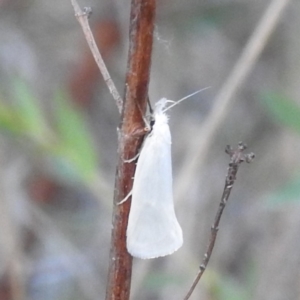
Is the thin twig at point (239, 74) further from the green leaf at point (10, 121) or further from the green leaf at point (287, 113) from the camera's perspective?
the green leaf at point (10, 121)

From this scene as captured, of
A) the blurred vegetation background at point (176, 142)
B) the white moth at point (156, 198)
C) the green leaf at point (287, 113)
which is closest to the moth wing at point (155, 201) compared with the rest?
the white moth at point (156, 198)

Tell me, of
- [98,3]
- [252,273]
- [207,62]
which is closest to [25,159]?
[98,3]

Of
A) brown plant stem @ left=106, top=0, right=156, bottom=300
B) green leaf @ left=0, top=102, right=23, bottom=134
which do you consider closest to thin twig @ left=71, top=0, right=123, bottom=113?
→ brown plant stem @ left=106, top=0, right=156, bottom=300

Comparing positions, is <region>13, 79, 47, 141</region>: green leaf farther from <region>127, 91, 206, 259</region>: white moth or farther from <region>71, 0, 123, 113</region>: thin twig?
<region>71, 0, 123, 113</region>: thin twig

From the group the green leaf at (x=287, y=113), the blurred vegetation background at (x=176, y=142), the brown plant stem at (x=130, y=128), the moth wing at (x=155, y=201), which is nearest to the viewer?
the brown plant stem at (x=130, y=128)

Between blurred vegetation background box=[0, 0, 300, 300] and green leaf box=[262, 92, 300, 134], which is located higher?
blurred vegetation background box=[0, 0, 300, 300]

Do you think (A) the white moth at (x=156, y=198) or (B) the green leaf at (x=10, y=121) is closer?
(A) the white moth at (x=156, y=198)

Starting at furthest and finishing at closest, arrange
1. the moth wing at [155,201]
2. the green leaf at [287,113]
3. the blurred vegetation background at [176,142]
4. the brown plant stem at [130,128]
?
the blurred vegetation background at [176,142] < the green leaf at [287,113] < the moth wing at [155,201] < the brown plant stem at [130,128]
